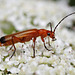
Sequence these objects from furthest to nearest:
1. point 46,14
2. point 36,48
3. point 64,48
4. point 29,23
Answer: point 46,14 → point 29,23 → point 64,48 → point 36,48

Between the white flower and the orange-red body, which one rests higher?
the orange-red body

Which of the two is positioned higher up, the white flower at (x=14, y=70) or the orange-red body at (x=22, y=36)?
the orange-red body at (x=22, y=36)

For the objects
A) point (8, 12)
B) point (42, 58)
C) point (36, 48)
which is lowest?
point (42, 58)

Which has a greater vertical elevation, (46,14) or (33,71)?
(46,14)

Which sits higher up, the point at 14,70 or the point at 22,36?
the point at 22,36

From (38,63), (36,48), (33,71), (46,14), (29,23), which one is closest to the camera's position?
(33,71)

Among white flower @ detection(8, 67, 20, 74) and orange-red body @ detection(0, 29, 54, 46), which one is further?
orange-red body @ detection(0, 29, 54, 46)

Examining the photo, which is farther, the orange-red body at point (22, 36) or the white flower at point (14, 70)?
the orange-red body at point (22, 36)

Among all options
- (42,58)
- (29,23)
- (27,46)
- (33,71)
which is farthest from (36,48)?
(29,23)

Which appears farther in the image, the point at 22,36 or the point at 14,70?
the point at 22,36

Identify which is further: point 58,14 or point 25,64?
point 58,14

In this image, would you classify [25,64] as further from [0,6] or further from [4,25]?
[0,6]
